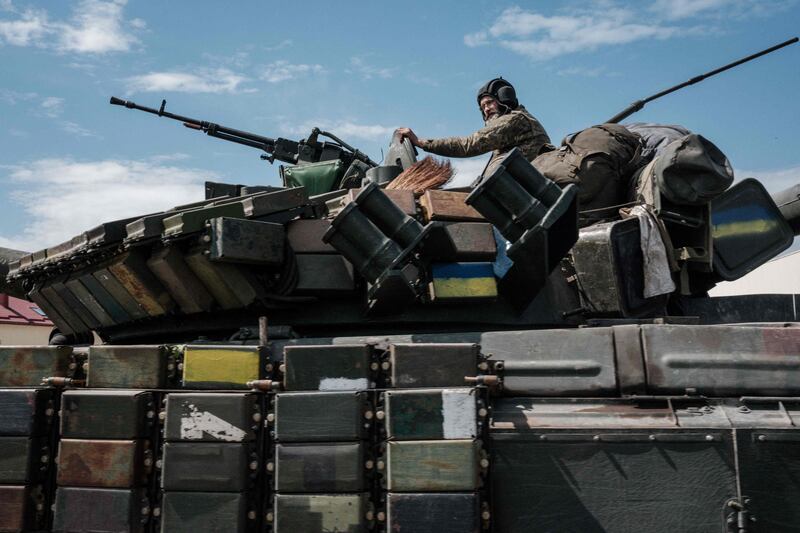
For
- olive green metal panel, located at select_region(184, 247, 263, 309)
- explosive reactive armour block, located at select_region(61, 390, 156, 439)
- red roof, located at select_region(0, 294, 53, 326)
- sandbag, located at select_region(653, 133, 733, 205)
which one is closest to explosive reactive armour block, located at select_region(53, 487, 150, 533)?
explosive reactive armour block, located at select_region(61, 390, 156, 439)

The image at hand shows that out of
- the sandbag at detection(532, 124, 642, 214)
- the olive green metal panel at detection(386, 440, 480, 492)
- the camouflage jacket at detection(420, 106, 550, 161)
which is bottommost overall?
the olive green metal panel at detection(386, 440, 480, 492)

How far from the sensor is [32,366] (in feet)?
15.6

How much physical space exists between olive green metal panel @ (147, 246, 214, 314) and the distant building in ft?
73.1

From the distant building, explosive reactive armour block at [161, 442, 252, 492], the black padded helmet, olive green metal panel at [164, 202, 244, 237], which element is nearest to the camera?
explosive reactive armour block at [161, 442, 252, 492]

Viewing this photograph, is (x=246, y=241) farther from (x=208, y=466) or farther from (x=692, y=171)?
(x=692, y=171)

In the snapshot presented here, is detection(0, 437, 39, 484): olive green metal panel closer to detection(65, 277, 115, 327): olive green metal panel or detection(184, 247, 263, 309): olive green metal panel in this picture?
detection(184, 247, 263, 309): olive green metal panel

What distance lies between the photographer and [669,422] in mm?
4227

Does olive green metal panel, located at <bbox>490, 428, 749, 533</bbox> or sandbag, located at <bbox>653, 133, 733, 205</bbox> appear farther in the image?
sandbag, located at <bbox>653, 133, 733, 205</bbox>

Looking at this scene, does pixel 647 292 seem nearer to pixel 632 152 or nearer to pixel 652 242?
pixel 652 242

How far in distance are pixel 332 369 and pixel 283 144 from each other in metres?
9.43

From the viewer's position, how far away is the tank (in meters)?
4.13

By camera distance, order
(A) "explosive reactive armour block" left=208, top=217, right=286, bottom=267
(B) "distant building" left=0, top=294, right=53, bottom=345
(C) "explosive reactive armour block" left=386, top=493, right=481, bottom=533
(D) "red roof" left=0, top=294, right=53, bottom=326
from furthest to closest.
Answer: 1. (D) "red roof" left=0, top=294, right=53, bottom=326
2. (B) "distant building" left=0, top=294, right=53, bottom=345
3. (A) "explosive reactive armour block" left=208, top=217, right=286, bottom=267
4. (C) "explosive reactive armour block" left=386, top=493, right=481, bottom=533

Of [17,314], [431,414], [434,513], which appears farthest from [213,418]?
[17,314]

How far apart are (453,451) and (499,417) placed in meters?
0.41
